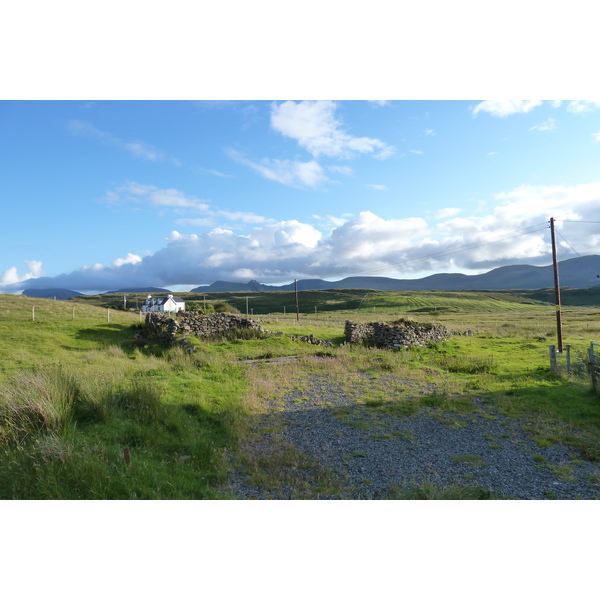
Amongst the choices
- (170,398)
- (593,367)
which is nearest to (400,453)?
(170,398)

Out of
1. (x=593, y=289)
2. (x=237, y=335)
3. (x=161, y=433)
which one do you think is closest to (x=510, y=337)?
(x=237, y=335)

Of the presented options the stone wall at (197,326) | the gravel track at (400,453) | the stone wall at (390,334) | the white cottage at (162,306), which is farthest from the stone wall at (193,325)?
the white cottage at (162,306)

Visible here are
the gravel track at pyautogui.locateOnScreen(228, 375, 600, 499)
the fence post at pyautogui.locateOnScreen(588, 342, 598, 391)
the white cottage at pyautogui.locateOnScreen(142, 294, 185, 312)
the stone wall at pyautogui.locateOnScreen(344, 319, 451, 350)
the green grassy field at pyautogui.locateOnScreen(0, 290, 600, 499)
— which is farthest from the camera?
the white cottage at pyautogui.locateOnScreen(142, 294, 185, 312)

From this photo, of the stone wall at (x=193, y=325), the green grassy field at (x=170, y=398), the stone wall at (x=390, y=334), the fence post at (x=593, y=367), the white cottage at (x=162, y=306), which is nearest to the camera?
the green grassy field at (x=170, y=398)

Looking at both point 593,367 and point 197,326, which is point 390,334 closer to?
point 593,367

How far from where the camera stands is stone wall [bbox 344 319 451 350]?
25.0 meters

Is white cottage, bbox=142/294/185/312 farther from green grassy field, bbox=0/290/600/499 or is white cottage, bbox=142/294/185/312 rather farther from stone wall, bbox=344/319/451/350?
stone wall, bbox=344/319/451/350

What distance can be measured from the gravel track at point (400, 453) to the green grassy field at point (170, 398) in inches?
25.4

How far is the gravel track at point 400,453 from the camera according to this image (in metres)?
6.05

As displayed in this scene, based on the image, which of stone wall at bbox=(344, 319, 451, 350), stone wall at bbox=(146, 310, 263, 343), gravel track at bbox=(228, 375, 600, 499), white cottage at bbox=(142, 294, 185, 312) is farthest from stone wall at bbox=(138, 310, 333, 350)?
white cottage at bbox=(142, 294, 185, 312)

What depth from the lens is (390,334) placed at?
82.9 ft

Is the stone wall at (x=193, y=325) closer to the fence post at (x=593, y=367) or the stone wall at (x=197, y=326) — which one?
the stone wall at (x=197, y=326)

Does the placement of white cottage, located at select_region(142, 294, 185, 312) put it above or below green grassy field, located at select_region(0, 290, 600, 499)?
above

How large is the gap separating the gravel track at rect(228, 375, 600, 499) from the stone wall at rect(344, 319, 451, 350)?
12942 millimetres
